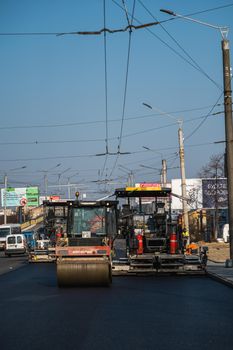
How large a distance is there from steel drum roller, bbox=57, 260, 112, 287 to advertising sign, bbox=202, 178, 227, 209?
142 feet

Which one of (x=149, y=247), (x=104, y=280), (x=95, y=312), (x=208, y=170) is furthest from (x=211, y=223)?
(x=95, y=312)

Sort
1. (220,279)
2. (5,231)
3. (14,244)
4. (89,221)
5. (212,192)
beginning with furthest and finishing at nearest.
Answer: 1. (5,231)
2. (212,192)
3. (14,244)
4. (89,221)
5. (220,279)

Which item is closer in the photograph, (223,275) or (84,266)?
(84,266)

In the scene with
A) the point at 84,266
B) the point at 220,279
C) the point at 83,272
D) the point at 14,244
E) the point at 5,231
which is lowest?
the point at 220,279

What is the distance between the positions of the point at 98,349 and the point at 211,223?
5657 cm

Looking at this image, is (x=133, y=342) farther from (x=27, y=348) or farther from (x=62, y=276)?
(x=62, y=276)

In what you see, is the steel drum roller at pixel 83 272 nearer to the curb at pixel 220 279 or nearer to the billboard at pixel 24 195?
the curb at pixel 220 279

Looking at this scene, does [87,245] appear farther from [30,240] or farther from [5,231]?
[5,231]

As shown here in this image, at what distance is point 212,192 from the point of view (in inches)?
2442

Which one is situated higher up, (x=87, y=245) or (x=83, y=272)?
(x=87, y=245)

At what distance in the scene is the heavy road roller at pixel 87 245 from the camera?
18.4m

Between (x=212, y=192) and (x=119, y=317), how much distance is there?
5060cm

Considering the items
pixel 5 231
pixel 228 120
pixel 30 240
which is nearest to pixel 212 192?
pixel 30 240

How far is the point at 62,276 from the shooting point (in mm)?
18484
